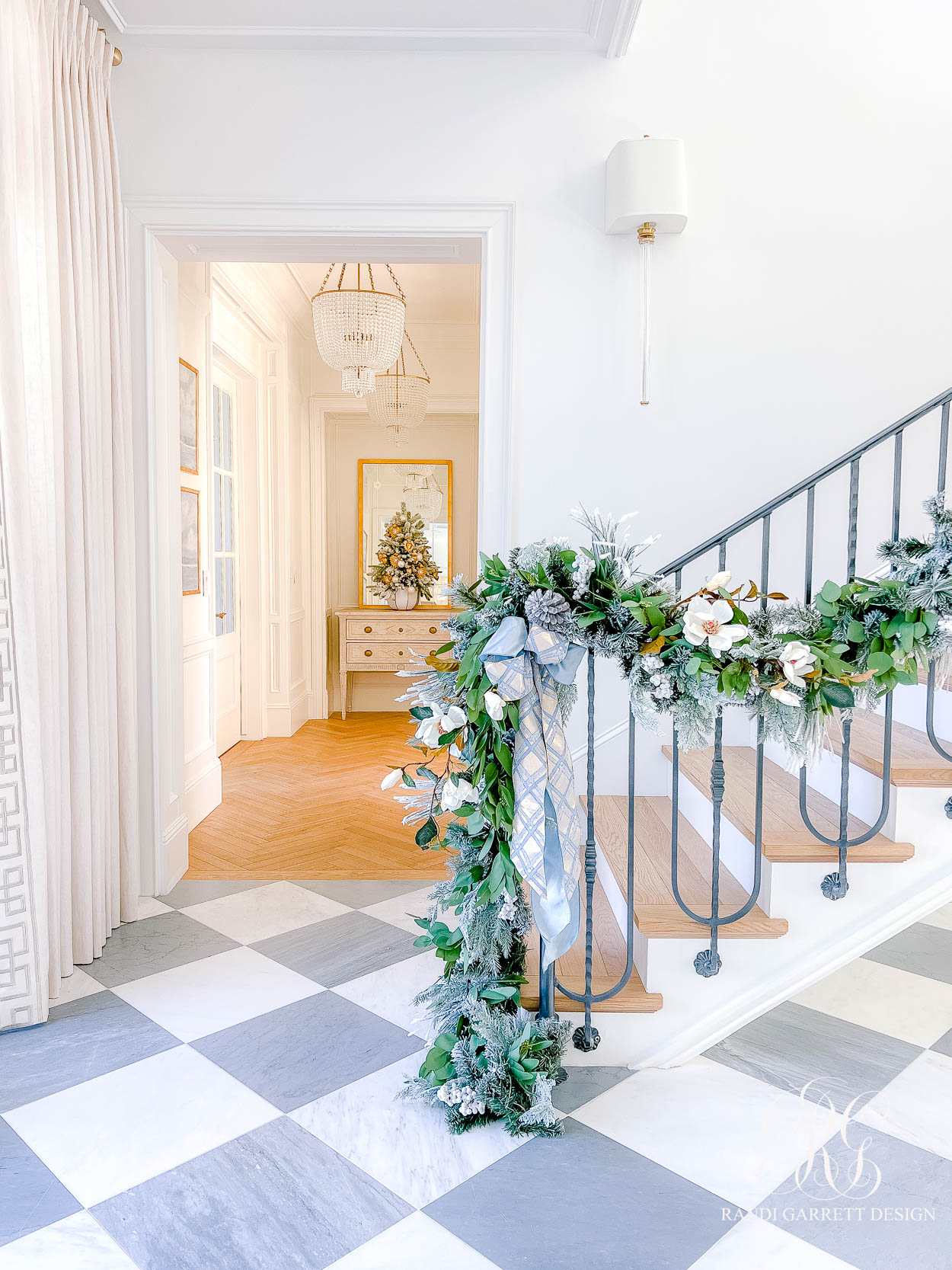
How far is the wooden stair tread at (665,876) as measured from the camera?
1879mm

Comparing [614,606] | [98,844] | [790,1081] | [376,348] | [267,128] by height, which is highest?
[267,128]

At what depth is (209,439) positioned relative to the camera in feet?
12.9

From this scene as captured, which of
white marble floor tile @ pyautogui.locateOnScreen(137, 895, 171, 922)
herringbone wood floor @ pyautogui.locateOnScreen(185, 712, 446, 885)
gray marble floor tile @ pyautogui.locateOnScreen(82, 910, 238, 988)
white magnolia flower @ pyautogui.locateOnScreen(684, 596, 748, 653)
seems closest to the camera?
white magnolia flower @ pyautogui.locateOnScreen(684, 596, 748, 653)

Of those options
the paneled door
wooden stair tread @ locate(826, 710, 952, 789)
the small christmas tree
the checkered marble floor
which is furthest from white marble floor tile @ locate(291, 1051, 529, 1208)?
the small christmas tree

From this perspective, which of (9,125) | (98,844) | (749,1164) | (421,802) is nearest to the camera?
(749,1164)

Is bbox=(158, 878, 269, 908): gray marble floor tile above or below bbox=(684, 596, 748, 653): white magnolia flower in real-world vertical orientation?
below

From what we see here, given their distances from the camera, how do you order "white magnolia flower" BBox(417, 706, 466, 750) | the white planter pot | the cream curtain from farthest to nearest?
the white planter pot < the cream curtain < "white magnolia flower" BBox(417, 706, 466, 750)

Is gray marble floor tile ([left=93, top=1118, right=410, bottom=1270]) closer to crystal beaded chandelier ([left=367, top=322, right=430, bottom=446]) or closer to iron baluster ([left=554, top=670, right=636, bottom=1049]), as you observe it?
iron baluster ([left=554, top=670, right=636, bottom=1049])

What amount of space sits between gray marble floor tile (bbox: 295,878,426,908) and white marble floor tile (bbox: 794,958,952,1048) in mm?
1374

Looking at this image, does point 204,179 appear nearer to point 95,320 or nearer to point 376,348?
point 95,320

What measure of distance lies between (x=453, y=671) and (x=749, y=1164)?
110cm

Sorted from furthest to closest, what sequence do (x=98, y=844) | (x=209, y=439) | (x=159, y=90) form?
(x=209, y=439)
(x=159, y=90)
(x=98, y=844)

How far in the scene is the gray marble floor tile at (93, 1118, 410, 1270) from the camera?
1375mm

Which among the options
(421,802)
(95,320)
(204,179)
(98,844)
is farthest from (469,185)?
(98,844)
